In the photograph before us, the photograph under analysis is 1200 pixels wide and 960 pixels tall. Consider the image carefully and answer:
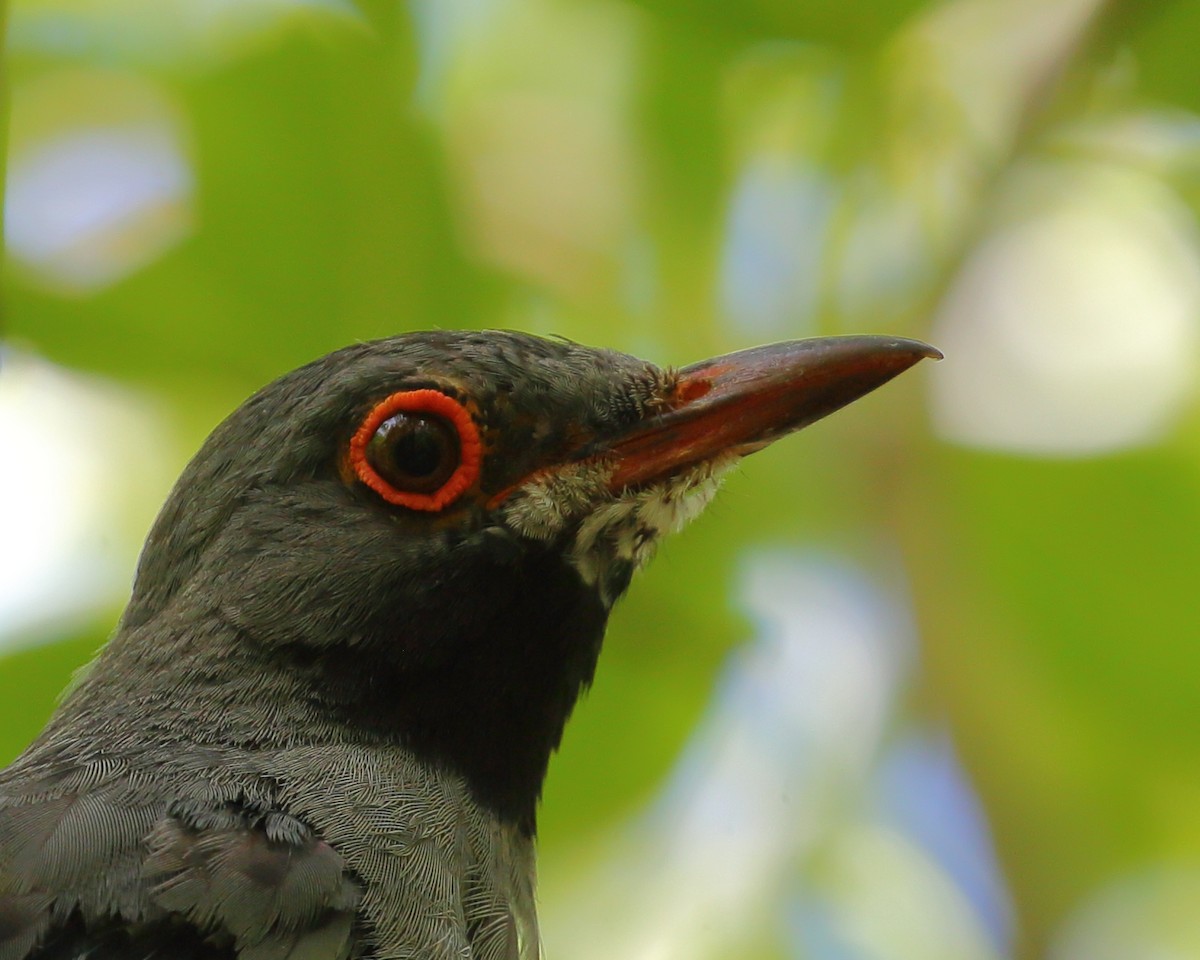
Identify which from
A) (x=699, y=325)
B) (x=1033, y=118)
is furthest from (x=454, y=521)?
(x=1033, y=118)

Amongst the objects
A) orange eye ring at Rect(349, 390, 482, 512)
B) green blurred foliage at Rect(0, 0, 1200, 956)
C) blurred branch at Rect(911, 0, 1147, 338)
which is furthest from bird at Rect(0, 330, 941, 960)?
blurred branch at Rect(911, 0, 1147, 338)

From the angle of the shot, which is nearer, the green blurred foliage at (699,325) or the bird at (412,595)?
the bird at (412,595)

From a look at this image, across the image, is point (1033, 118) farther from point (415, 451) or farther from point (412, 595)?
point (412, 595)

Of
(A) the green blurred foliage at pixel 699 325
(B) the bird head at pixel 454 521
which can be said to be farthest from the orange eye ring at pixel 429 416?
(A) the green blurred foliage at pixel 699 325

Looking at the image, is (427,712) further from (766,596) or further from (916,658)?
(916,658)

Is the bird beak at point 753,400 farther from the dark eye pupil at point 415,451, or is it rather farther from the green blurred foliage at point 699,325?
the green blurred foliage at point 699,325

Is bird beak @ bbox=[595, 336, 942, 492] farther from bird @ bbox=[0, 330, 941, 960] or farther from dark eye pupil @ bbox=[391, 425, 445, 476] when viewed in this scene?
dark eye pupil @ bbox=[391, 425, 445, 476]
